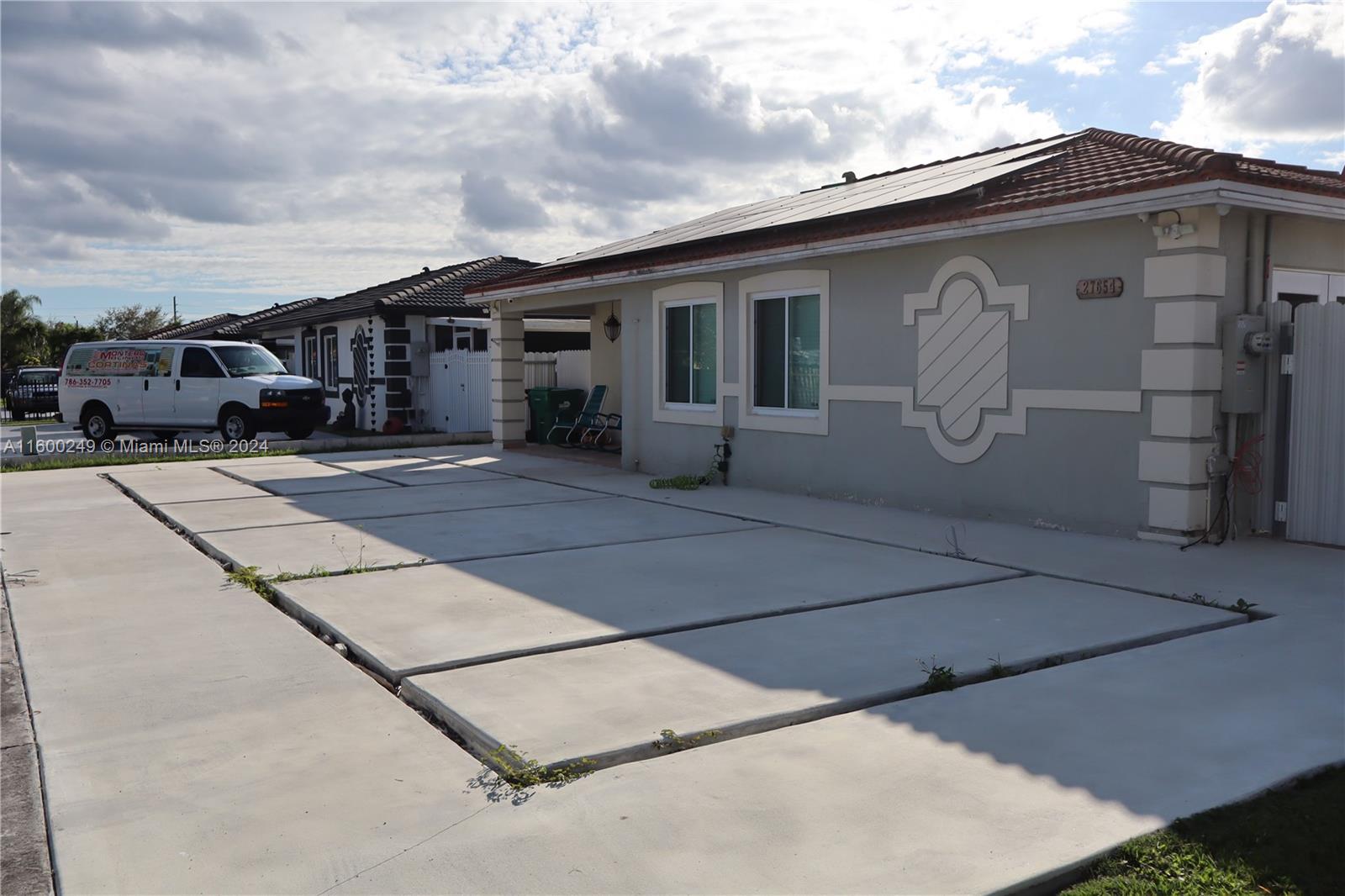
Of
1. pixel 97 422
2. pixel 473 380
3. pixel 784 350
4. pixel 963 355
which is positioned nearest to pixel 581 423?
pixel 473 380

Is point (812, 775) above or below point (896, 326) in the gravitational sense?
below

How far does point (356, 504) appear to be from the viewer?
11.9 metres

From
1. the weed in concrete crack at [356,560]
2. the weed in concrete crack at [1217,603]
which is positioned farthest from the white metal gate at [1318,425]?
the weed in concrete crack at [356,560]

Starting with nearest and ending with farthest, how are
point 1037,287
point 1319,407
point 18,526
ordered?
point 1319,407
point 1037,287
point 18,526

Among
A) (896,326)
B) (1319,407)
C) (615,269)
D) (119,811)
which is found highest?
(615,269)

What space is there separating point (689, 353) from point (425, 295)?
12078mm

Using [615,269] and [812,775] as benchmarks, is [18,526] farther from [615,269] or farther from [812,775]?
[812,775]

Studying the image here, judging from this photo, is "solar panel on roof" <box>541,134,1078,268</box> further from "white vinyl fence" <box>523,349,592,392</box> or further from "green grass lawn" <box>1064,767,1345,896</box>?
"green grass lawn" <box>1064,767,1345,896</box>

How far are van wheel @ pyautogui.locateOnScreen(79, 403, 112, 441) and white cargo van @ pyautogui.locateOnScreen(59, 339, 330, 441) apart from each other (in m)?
0.02

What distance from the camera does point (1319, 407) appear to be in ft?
28.2

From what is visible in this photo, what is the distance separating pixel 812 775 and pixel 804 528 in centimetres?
596

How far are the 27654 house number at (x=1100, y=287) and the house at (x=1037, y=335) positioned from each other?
0.05 feet

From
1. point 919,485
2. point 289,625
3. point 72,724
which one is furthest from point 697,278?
point 72,724

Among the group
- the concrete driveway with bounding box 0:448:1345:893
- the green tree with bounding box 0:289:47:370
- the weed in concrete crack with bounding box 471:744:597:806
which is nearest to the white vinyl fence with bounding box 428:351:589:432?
the concrete driveway with bounding box 0:448:1345:893
